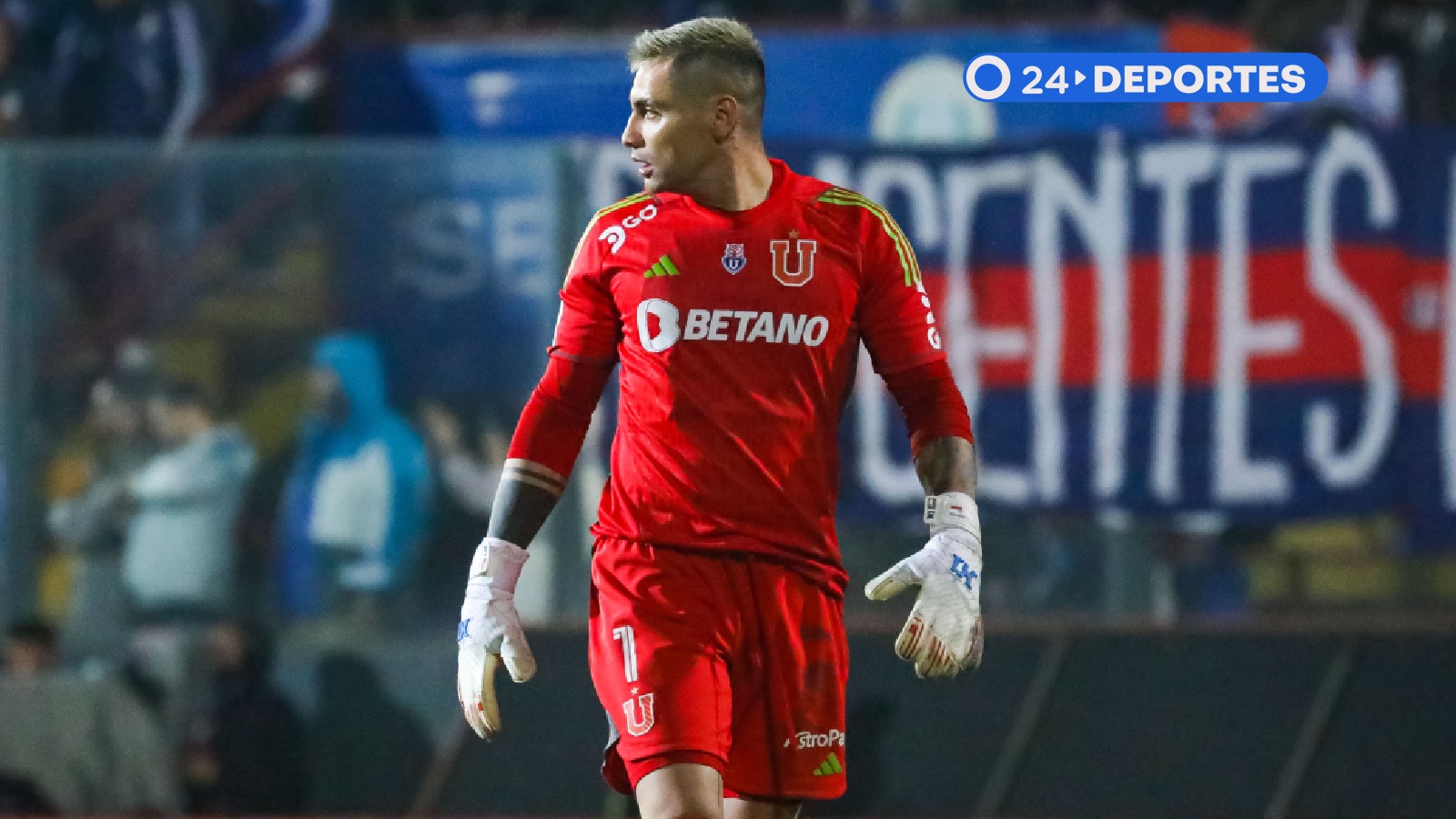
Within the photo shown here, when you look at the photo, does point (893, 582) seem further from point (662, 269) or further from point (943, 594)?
point (662, 269)

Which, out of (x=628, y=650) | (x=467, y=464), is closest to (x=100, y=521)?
(x=467, y=464)

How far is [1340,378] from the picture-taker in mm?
7816

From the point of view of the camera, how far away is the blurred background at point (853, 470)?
25.0ft

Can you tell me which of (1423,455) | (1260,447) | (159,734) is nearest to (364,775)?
(159,734)

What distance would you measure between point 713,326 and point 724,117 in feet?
1.25

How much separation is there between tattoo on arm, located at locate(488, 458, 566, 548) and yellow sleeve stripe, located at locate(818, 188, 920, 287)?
2.32ft

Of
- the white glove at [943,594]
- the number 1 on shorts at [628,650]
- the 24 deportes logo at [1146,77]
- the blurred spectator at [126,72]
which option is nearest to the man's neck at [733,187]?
the white glove at [943,594]

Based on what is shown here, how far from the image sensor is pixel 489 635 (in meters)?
3.93

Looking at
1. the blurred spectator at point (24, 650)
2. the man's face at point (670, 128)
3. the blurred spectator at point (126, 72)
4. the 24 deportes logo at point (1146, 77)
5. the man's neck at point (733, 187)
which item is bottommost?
the blurred spectator at point (24, 650)

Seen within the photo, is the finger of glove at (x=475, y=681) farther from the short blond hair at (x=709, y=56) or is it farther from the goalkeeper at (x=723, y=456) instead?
the short blond hair at (x=709, y=56)

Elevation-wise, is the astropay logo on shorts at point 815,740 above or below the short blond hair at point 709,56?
below

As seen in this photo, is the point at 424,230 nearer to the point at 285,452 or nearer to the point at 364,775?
the point at 285,452

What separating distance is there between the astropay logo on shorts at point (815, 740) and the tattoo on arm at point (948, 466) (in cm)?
46

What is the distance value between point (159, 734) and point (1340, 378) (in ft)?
14.2
